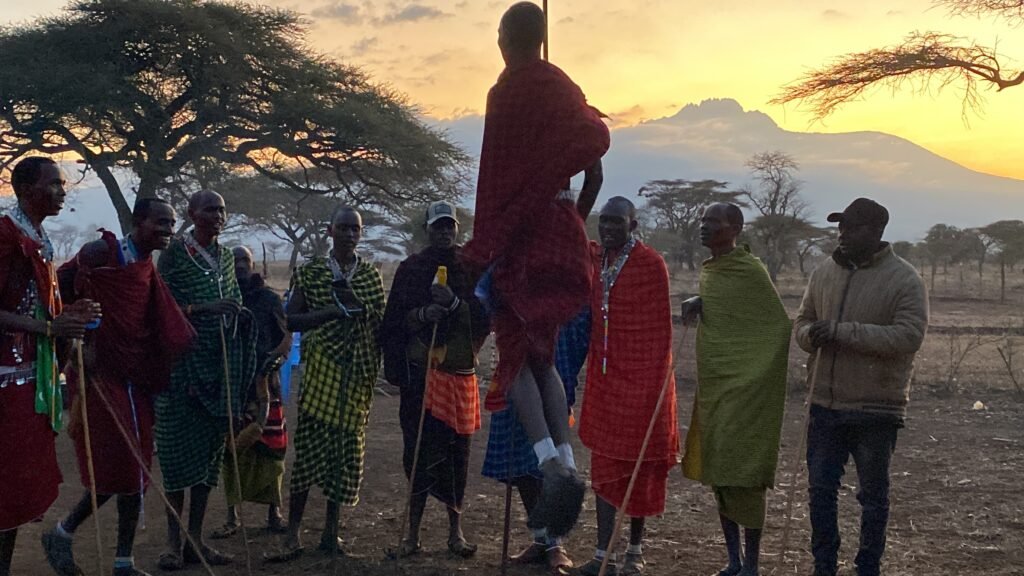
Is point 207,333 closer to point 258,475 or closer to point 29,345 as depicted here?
point 258,475

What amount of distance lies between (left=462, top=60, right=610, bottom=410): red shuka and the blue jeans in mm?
1833

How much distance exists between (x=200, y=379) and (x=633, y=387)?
2531 mm

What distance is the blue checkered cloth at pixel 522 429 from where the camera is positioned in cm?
524

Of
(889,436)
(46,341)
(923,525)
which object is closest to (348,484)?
(46,341)

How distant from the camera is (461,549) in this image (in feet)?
17.1

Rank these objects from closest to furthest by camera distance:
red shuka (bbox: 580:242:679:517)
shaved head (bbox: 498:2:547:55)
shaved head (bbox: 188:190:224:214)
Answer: shaved head (bbox: 498:2:547:55)
red shuka (bbox: 580:242:679:517)
shaved head (bbox: 188:190:224:214)

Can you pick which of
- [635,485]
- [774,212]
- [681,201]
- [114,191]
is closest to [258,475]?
[635,485]

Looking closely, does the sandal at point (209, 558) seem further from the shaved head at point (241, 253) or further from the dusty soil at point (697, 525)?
the shaved head at point (241, 253)

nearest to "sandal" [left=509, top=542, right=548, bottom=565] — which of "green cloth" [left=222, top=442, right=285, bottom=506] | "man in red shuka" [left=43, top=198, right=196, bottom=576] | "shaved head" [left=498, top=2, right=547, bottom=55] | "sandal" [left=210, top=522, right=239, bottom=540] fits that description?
"green cloth" [left=222, top=442, right=285, bottom=506]

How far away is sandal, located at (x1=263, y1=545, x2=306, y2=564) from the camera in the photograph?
5.04 m

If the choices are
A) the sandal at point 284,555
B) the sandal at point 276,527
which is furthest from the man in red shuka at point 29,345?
the sandal at point 276,527

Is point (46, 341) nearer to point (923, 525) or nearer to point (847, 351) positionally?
point (847, 351)

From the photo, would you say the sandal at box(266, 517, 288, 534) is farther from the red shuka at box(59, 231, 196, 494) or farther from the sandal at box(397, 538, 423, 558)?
the red shuka at box(59, 231, 196, 494)

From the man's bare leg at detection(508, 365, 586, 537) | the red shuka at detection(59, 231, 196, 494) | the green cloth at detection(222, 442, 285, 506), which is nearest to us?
the man's bare leg at detection(508, 365, 586, 537)
